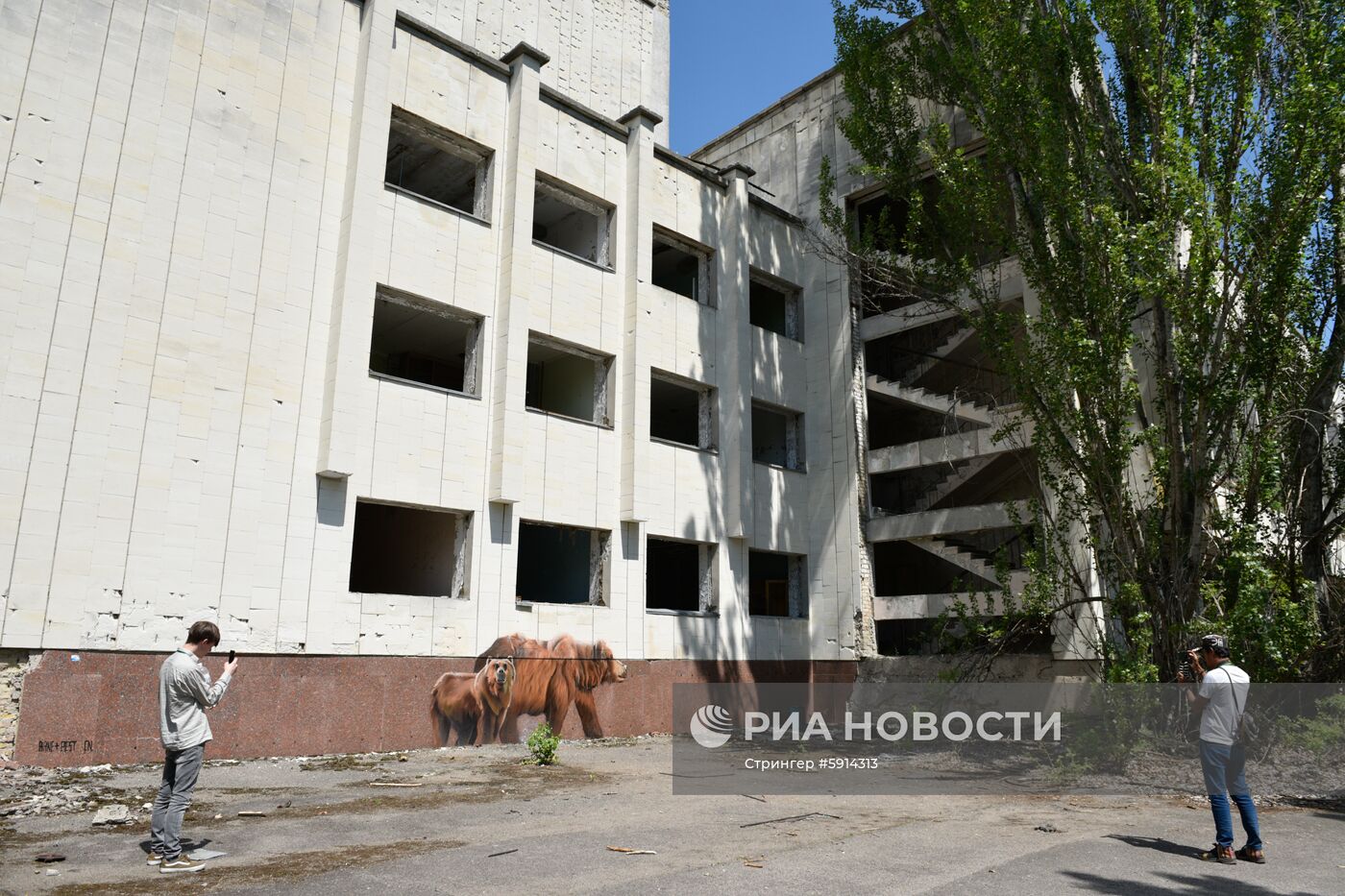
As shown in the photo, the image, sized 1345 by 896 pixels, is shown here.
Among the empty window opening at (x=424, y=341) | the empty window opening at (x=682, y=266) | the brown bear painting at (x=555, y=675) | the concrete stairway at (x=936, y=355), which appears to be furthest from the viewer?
the empty window opening at (x=682, y=266)

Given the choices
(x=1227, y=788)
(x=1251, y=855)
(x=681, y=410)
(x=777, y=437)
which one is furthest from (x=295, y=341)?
(x=1251, y=855)

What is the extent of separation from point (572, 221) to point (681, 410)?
6357mm

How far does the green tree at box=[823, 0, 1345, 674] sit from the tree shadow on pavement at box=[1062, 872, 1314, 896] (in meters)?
6.57

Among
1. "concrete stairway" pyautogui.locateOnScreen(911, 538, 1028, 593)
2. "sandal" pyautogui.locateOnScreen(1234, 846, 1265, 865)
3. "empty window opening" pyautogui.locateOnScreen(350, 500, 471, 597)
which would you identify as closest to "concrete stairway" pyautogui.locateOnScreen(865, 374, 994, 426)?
"concrete stairway" pyautogui.locateOnScreen(911, 538, 1028, 593)

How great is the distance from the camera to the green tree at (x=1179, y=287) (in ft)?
39.2

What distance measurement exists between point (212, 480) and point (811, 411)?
12672mm

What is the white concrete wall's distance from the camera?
10.7 metres

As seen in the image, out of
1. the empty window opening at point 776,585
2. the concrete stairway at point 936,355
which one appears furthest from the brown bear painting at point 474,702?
the concrete stairway at point 936,355

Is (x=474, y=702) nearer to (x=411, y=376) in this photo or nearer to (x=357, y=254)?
(x=357, y=254)

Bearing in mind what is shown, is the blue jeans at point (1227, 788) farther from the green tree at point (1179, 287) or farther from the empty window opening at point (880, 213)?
the empty window opening at point (880, 213)
